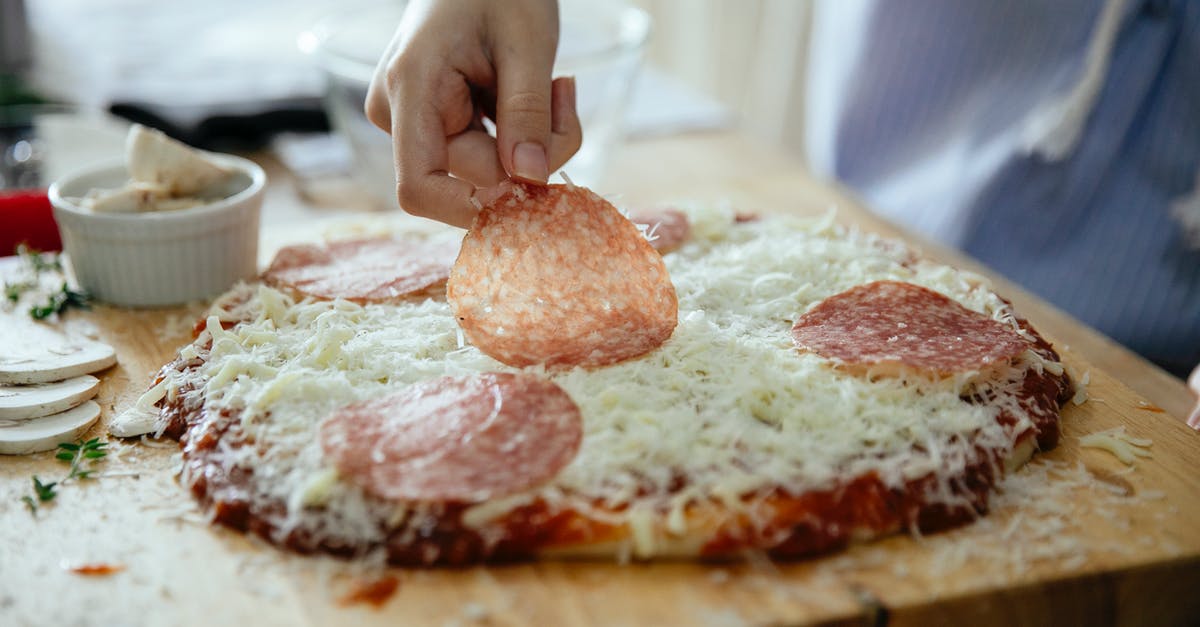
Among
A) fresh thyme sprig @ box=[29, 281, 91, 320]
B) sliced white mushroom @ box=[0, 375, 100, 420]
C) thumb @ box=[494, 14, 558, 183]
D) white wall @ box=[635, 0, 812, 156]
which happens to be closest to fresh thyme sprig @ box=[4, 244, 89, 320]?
fresh thyme sprig @ box=[29, 281, 91, 320]

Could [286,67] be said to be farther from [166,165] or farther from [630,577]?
[630,577]

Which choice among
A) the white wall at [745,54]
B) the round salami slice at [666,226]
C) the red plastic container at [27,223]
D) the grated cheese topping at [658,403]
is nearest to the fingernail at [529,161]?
the grated cheese topping at [658,403]

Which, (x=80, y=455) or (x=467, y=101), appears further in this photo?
(x=467, y=101)

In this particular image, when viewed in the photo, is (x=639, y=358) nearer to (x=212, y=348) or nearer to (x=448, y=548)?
(x=448, y=548)

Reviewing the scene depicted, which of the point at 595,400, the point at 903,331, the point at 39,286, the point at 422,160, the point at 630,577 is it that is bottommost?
the point at 39,286

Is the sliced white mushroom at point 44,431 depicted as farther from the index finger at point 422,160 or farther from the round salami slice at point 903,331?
the round salami slice at point 903,331

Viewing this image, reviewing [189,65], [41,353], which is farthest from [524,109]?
[189,65]

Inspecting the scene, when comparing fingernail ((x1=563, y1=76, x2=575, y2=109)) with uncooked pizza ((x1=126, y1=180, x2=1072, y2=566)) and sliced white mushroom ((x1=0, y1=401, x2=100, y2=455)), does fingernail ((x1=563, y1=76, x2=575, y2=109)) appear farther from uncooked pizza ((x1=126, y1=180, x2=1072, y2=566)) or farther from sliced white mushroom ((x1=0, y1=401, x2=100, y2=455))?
sliced white mushroom ((x1=0, y1=401, x2=100, y2=455))

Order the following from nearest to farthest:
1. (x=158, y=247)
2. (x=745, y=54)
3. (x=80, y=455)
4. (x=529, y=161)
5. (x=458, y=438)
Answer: (x=458, y=438) → (x=80, y=455) → (x=529, y=161) → (x=158, y=247) → (x=745, y=54)
